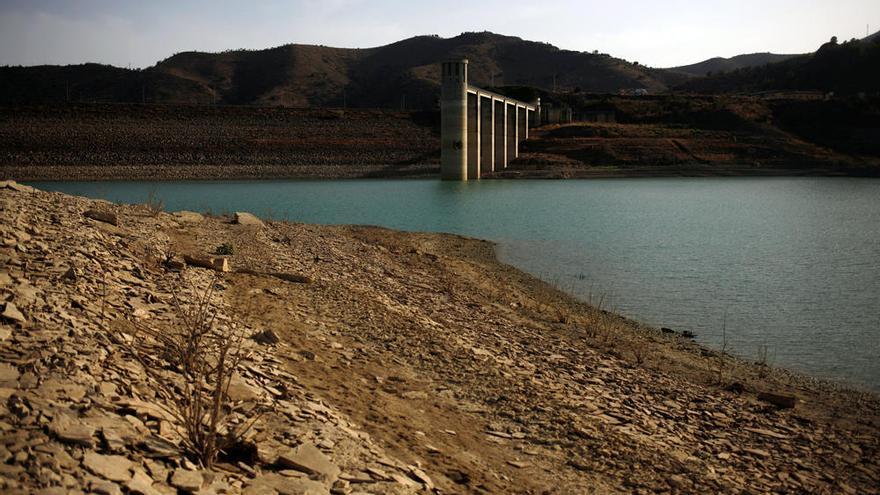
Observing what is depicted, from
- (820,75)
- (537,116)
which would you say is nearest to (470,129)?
(537,116)

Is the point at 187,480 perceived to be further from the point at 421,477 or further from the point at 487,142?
the point at 487,142

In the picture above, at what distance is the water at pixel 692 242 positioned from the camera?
40.2 feet

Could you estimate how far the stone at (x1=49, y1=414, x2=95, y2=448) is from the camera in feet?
13.0

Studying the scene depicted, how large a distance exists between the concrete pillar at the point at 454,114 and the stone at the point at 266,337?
174ft

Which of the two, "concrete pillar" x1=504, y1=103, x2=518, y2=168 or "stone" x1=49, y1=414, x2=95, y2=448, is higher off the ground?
"concrete pillar" x1=504, y1=103, x2=518, y2=168

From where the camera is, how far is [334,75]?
498ft

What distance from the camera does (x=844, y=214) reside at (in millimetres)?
33062

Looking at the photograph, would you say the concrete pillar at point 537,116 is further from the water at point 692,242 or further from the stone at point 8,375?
the stone at point 8,375

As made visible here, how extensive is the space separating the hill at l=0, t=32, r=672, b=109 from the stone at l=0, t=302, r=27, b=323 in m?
110

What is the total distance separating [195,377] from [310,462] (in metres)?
1.43

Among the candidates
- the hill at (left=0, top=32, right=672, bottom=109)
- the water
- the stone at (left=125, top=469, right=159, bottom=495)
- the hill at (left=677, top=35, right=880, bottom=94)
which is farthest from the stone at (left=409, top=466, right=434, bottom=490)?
the hill at (left=677, top=35, right=880, bottom=94)


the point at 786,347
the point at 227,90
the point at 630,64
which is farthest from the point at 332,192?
the point at 630,64

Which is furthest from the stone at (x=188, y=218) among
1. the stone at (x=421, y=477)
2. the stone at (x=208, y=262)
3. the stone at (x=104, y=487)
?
the stone at (x=104, y=487)

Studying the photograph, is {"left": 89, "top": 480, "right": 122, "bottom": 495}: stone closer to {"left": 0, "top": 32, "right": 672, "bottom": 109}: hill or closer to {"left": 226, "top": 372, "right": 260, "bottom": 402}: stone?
{"left": 226, "top": 372, "right": 260, "bottom": 402}: stone
